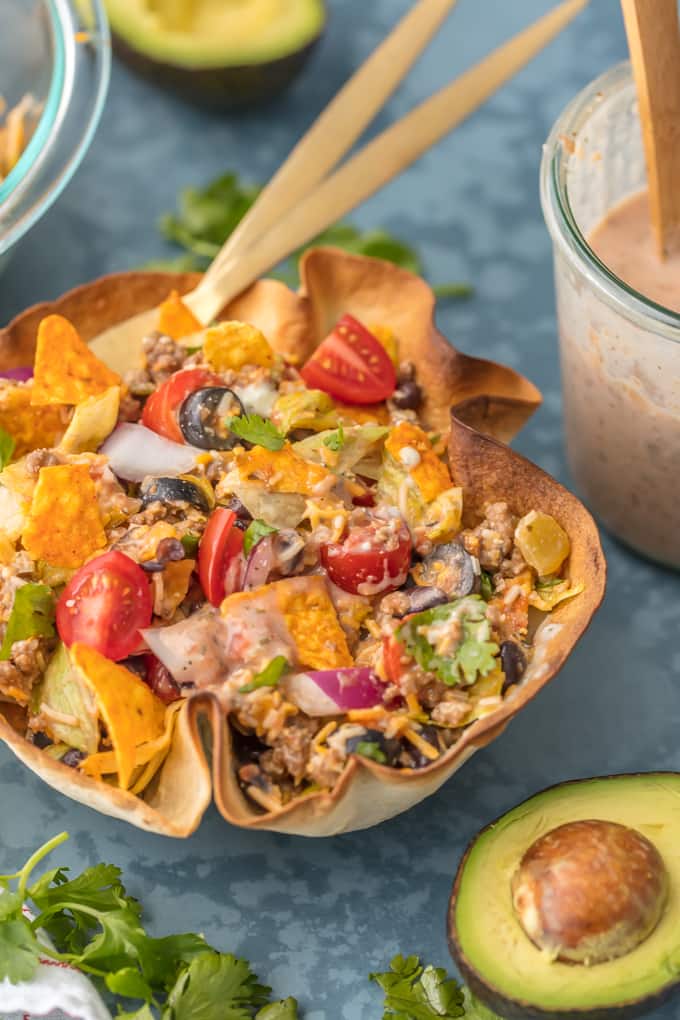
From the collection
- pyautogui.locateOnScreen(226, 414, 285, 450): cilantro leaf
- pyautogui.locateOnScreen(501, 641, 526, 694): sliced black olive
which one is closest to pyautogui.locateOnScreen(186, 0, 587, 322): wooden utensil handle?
pyautogui.locateOnScreen(226, 414, 285, 450): cilantro leaf

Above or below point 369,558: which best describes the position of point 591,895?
below

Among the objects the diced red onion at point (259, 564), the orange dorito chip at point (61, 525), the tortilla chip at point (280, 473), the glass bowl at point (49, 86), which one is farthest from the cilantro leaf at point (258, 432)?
the glass bowl at point (49, 86)

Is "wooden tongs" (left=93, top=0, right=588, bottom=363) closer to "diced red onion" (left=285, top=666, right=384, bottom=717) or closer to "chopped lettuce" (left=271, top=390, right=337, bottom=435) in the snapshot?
"chopped lettuce" (left=271, top=390, right=337, bottom=435)

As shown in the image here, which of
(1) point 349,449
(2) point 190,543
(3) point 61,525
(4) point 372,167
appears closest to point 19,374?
(3) point 61,525

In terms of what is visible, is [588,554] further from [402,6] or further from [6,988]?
[402,6]

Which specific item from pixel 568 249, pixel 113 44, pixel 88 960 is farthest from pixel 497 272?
pixel 88 960

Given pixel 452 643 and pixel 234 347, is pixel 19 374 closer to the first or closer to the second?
pixel 234 347
